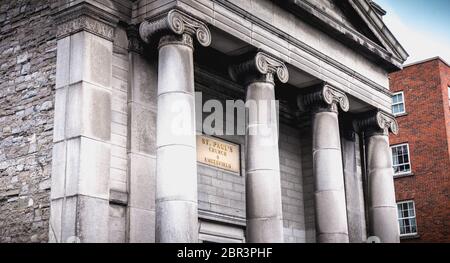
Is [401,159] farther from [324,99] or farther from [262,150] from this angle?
[262,150]

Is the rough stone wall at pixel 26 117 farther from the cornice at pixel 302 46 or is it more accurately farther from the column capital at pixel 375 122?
the column capital at pixel 375 122

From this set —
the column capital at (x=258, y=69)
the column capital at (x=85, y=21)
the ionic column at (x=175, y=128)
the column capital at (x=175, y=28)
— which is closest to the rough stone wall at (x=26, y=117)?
the column capital at (x=85, y=21)

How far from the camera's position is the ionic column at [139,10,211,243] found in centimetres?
1442

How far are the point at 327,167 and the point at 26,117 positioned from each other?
27.3 ft

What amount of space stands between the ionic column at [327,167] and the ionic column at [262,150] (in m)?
2.30

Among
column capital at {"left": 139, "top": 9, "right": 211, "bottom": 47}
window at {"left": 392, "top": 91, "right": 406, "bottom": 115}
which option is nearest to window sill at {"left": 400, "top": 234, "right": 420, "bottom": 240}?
window at {"left": 392, "top": 91, "right": 406, "bottom": 115}

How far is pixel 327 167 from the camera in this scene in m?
19.7

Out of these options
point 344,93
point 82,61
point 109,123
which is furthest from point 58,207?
point 344,93

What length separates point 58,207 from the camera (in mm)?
14383

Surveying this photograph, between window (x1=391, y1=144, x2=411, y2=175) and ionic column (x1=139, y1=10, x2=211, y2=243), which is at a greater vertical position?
window (x1=391, y1=144, x2=411, y2=175)

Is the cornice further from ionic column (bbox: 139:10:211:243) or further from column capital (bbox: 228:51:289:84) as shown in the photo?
ionic column (bbox: 139:10:211:243)

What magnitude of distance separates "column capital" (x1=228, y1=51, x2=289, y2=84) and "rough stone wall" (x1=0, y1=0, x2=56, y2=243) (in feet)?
15.6

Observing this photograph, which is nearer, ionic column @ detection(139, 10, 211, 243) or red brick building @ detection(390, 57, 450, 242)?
ionic column @ detection(139, 10, 211, 243)

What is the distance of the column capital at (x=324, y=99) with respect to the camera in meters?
20.2
